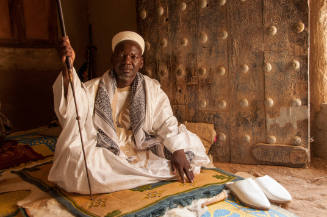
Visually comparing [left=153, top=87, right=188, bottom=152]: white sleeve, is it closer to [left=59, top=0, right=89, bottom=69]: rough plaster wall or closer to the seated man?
the seated man

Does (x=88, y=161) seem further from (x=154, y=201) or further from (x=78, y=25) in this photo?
(x=78, y=25)

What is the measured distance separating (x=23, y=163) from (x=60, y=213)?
3.80 feet

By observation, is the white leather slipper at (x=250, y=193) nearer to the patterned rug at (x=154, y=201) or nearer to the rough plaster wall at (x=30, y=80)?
the patterned rug at (x=154, y=201)

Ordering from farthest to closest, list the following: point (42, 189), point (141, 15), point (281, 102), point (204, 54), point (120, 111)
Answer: point (141, 15) < point (204, 54) < point (281, 102) < point (120, 111) < point (42, 189)

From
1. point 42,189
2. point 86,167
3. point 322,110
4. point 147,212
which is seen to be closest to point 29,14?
point 42,189

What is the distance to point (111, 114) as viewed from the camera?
2.09 m

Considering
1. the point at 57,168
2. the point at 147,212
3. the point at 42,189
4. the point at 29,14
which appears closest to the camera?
the point at 147,212

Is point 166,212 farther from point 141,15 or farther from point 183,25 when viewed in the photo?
point 141,15

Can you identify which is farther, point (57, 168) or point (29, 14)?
point (29, 14)

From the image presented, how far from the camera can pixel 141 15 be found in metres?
3.02

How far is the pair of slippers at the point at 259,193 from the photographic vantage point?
174cm

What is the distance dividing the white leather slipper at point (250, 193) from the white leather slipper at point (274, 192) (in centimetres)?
7

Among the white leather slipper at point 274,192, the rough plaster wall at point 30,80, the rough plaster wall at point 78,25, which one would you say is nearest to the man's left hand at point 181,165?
the white leather slipper at point 274,192

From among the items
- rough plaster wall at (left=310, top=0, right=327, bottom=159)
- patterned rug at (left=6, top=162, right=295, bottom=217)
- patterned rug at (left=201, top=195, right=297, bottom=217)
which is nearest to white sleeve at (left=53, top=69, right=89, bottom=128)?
patterned rug at (left=6, top=162, right=295, bottom=217)
